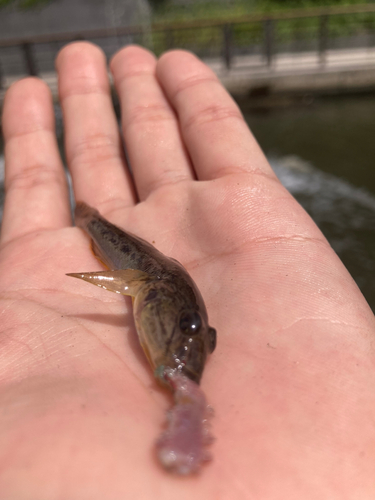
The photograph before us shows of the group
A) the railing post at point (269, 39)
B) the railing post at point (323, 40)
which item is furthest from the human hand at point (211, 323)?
the railing post at point (323, 40)

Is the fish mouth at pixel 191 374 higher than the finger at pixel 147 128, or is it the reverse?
the finger at pixel 147 128

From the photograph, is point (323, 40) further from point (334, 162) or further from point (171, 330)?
point (171, 330)

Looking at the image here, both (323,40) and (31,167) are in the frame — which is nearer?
(31,167)

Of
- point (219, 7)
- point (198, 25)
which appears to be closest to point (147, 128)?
point (198, 25)

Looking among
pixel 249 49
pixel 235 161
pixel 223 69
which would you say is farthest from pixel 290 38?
pixel 235 161

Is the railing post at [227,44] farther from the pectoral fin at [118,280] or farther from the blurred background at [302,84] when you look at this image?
the pectoral fin at [118,280]
